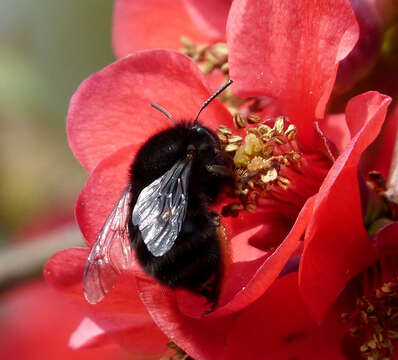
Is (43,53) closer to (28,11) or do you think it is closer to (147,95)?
(28,11)

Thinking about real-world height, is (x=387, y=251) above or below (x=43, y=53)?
above

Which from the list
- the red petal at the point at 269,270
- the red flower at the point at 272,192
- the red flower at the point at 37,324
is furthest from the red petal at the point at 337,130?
the red flower at the point at 37,324

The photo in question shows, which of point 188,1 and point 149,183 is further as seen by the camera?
point 188,1

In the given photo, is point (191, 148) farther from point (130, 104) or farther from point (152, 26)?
point (152, 26)

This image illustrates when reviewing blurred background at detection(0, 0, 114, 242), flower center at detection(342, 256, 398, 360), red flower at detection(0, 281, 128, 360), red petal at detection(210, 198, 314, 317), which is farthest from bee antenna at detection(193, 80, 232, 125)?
blurred background at detection(0, 0, 114, 242)

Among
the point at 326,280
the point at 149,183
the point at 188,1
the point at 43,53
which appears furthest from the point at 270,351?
the point at 43,53

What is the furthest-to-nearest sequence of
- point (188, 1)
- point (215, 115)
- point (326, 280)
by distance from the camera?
point (188, 1) < point (215, 115) < point (326, 280)

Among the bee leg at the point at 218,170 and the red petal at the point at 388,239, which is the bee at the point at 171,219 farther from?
the red petal at the point at 388,239
